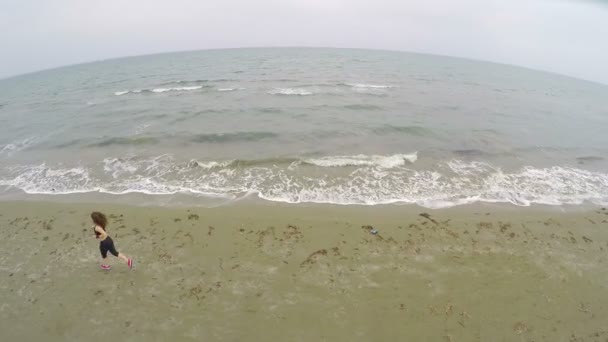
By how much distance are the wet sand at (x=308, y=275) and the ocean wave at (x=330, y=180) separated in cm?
105

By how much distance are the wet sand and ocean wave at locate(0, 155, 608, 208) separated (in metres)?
1.05

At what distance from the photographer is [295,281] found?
695cm

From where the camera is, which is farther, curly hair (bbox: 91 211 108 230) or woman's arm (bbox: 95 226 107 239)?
woman's arm (bbox: 95 226 107 239)

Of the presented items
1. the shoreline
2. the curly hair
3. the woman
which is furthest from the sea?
the curly hair

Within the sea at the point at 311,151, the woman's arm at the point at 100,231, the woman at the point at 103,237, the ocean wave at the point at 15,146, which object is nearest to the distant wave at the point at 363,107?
the sea at the point at 311,151

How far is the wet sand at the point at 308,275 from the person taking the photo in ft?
19.2

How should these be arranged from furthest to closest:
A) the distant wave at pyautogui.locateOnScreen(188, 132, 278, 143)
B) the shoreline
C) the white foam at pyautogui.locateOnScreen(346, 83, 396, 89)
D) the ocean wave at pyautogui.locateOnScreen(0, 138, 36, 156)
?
the white foam at pyautogui.locateOnScreen(346, 83, 396, 89), the distant wave at pyautogui.locateOnScreen(188, 132, 278, 143), the ocean wave at pyautogui.locateOnScreen(0, 138, 36, 156), the shoreline

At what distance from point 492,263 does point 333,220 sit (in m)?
4.66

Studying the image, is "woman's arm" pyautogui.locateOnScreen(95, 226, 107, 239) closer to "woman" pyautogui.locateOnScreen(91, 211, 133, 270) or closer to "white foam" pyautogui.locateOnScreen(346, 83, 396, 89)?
"woman" pyautogui.locateOnScreen(91, 211, 133, 270)

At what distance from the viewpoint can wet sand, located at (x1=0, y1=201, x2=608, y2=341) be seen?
5.86 metres

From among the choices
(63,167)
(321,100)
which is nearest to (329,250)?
(63,167)

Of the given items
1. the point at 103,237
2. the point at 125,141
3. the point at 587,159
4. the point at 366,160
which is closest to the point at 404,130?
the point at 366,160

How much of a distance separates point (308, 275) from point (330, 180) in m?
5.75

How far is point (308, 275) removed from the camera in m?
7.13
